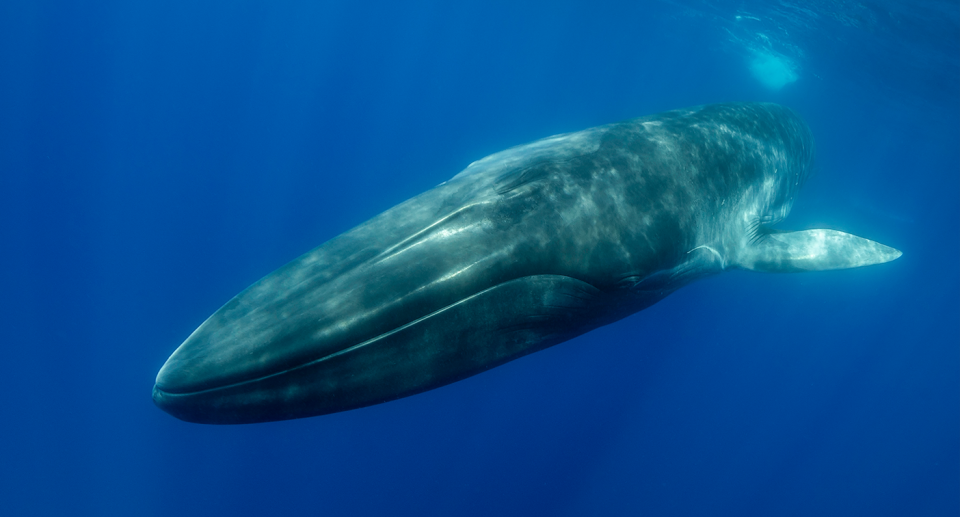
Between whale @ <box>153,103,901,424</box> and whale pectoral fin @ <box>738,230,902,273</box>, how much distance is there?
17.8 inches

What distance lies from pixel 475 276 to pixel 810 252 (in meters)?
5.18

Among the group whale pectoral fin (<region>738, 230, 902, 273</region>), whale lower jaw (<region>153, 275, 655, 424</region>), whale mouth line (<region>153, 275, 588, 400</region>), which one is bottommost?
whale pectoral fin (<region>738, 230, 902, 273</region>)

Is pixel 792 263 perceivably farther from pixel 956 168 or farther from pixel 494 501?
pixel 956 168

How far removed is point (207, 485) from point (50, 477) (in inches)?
298

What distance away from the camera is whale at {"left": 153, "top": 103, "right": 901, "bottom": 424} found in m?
2.71

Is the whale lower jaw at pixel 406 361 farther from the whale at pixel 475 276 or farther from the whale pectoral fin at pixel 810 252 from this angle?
the whale pectoral fin at pixel 810 252

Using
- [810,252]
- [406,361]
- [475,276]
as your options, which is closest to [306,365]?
[406,361]

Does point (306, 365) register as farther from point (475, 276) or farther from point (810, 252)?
point (810, 252)

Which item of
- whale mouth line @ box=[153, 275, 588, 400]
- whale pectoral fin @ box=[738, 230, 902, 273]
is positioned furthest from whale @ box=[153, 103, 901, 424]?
whale pectoral fin @ box=[738, 230, 902, 273]

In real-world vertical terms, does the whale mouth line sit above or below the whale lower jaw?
above

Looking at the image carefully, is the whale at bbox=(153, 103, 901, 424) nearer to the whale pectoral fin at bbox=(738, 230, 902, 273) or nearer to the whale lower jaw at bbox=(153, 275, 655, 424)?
the whale lower jaw at bbox=(153, 275, 655, 424)

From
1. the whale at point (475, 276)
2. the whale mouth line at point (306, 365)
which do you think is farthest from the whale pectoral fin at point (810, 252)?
the whale mouth line at point (306, 365)

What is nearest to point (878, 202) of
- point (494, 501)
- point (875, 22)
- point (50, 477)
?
point (875, 22)

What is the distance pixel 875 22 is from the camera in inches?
862
